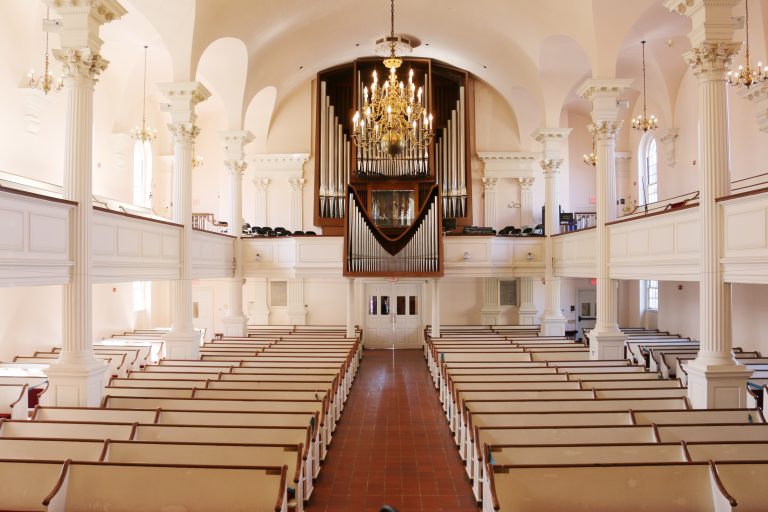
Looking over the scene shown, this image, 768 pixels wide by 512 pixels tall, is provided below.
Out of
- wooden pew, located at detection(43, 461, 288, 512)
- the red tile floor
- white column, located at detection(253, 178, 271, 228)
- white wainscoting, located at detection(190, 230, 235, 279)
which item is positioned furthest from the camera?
white column, located at detection(253, 178, 271, 228)

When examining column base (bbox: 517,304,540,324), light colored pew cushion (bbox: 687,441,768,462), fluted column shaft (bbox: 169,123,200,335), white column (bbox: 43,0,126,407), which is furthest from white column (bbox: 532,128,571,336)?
white column (bbox: 43,0,126,407)

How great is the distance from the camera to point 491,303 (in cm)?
2239

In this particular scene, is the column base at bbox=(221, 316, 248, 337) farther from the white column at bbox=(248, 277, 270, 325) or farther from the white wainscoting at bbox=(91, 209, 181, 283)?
the white wainscoting at bbox=(91, 209, 181, 283)

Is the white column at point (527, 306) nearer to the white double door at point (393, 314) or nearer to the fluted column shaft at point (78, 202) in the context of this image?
the white double door at point (393, 314)

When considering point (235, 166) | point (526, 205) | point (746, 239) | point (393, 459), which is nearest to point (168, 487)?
point (393, 459)

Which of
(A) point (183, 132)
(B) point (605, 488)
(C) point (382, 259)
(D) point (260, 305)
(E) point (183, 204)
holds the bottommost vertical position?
(B) point (605, 488)

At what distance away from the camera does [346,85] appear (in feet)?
72.5

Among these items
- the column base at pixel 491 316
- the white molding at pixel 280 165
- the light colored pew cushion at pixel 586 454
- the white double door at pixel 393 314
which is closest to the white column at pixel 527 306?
the column base at pixel 491 316

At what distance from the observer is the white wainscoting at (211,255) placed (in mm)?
14547

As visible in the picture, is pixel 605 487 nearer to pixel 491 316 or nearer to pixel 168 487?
pixel 168 487

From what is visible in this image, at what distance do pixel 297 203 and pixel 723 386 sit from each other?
1745 centimetres

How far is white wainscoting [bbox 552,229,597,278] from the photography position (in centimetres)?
1459

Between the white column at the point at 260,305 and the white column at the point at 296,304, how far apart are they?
1104 millimetres

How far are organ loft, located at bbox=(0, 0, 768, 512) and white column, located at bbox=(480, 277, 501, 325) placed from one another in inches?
5.3
